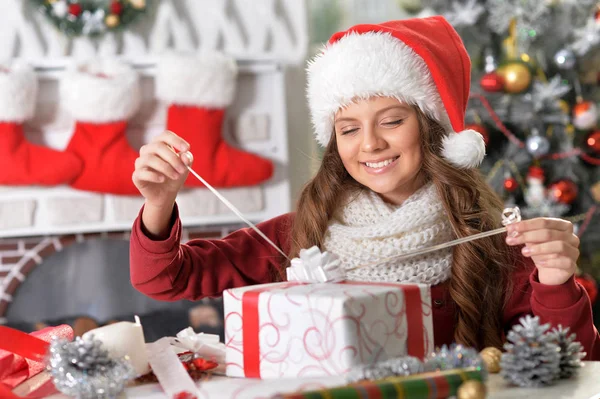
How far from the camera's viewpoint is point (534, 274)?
3.50ft

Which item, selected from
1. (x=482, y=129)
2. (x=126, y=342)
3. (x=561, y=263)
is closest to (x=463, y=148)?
(x=561, y=263)

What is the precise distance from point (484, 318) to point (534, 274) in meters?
0.15

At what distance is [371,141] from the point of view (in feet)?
3.94

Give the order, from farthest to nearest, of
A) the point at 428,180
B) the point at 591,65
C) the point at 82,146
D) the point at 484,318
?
the point at 591,65
the point at 82,146
the point at 428,180
the point at 484,318

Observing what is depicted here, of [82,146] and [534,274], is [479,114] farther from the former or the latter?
[534,274]

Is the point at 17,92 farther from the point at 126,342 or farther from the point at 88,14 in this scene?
the point at 126,342

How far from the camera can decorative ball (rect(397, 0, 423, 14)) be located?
3.07m

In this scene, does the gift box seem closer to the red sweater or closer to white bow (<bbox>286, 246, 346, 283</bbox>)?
white bow (<bbox>286, 246, 346, 283</bbox>)

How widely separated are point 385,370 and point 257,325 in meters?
0.17

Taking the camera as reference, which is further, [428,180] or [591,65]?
[591,65]

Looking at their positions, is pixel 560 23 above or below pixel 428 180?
above

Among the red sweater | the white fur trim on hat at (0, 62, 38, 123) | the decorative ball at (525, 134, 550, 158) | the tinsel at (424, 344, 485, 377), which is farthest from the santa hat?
the white fur trim on hat at (0, 62, 38, 123)

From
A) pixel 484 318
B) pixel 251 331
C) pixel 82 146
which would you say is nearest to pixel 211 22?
pixel 82 146

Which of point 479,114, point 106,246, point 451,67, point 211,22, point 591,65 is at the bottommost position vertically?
point 106,246
